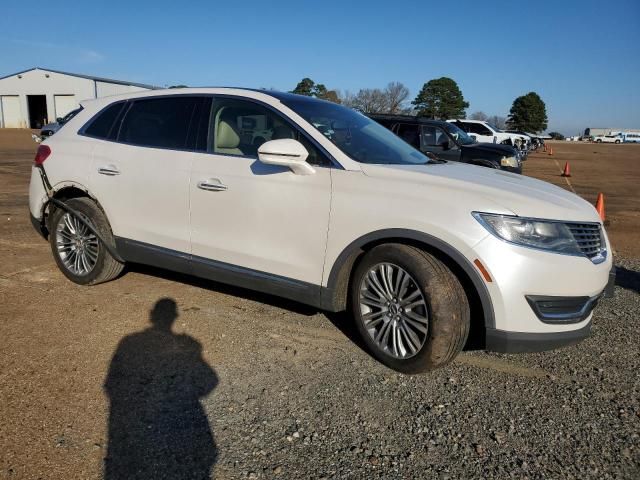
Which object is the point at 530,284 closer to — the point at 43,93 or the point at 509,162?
the point at 509,162

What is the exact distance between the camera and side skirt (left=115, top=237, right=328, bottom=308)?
3791 mm

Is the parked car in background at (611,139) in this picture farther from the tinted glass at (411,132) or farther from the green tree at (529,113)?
the tinted glass at (411,132)

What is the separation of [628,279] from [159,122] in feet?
17.2

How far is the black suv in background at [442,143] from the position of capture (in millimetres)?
13367

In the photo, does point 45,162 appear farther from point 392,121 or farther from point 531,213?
point 392,121

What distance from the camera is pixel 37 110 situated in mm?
54594

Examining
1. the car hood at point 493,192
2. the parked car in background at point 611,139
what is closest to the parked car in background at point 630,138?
the parked car in background at point 611,139

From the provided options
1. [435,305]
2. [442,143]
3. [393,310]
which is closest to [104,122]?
[393,310]

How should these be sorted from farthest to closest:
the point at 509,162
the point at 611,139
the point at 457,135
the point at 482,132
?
the point at 611,139 → the point at 482,132 → the point at 457,135 → the point at 509,162

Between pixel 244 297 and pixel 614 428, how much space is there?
3.08 meters

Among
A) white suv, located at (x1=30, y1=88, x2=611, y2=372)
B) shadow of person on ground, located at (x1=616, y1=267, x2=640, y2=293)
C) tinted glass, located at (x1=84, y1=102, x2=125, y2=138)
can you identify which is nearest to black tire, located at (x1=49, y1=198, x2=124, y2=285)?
white suv, located at (x1=30, y1=88, x2=611, y2=372)

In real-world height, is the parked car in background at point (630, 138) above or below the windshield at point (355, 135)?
below

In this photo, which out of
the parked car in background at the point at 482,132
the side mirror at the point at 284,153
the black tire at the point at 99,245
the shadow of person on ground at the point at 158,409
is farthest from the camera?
the parked car in background at the point at 482,132

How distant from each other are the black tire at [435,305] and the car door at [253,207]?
1.96 ft
